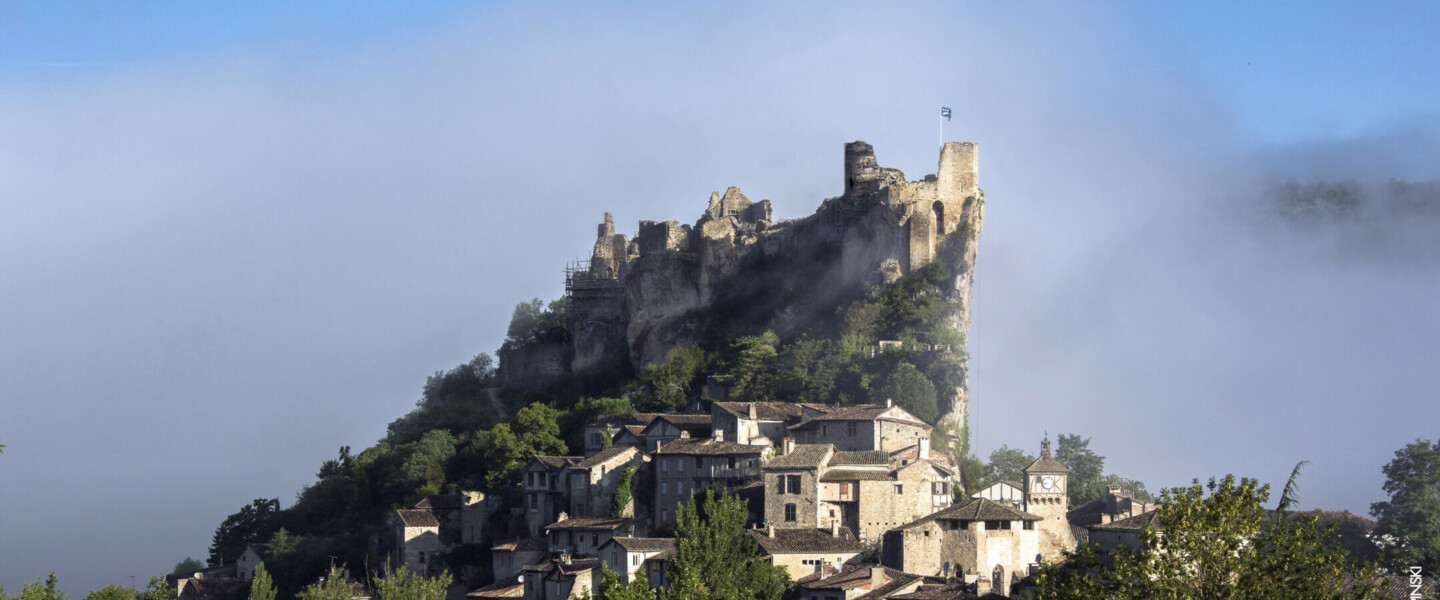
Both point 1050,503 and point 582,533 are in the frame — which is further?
point 582,533

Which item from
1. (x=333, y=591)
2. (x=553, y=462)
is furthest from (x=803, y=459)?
(x=333, y=591)

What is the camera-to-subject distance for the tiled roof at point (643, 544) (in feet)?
233

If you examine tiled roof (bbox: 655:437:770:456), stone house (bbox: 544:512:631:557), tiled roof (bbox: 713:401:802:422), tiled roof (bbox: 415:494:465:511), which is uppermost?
tiled roof (bbox: 713:401:802:422)

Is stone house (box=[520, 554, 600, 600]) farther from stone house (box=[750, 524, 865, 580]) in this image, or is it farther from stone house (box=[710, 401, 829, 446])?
stone house (box=[710, 401, 829, 446])

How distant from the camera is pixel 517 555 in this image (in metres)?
79.6

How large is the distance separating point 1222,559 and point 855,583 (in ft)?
81.6

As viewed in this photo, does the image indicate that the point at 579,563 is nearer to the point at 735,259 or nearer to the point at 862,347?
the point at 862,347

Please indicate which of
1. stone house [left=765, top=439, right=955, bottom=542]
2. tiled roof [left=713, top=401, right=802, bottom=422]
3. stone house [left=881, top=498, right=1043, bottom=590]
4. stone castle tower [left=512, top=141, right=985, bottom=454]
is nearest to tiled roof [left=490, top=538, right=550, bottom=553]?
tiled roof [left=713, top=401, right=802, bottom=422]

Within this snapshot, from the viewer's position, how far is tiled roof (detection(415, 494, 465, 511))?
87375mm

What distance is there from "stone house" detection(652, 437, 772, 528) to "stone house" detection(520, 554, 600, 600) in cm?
477

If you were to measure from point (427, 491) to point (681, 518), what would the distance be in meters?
27.3

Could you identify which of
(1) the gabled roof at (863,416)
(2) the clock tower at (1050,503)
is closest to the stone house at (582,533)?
(1) the gabled roof at (863,416)

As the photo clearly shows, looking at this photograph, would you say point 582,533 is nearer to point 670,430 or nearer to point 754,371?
point 670,430

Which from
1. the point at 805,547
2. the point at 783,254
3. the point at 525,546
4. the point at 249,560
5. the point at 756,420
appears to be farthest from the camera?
the point at 783,254
